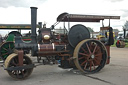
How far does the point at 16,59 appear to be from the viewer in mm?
4742

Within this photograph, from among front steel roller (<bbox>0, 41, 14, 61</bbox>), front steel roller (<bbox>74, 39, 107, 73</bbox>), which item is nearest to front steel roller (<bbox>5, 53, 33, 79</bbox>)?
front steel roller (<bbox>74, 39, 107, 73</bbox>)

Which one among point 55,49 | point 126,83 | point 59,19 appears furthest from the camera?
point 59,19

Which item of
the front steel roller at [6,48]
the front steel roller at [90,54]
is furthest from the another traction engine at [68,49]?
the front steel roller at [6,48]

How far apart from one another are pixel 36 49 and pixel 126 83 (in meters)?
2.74

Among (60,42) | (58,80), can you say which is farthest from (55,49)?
(58,80)

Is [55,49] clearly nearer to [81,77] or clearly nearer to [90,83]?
[81,77]

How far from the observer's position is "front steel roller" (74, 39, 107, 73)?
16.5 ft

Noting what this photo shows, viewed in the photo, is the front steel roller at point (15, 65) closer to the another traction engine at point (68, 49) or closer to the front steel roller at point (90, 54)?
the another traction engine at point (68, 49)

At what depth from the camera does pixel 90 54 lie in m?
5.16

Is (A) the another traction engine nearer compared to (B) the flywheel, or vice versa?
(A) the another traction engine

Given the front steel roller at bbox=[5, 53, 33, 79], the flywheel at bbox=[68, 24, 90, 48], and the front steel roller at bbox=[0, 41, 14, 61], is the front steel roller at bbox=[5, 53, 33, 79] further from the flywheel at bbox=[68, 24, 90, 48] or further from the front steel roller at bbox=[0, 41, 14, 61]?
the front steel roller at bbox=[0, 41, 14, 61]

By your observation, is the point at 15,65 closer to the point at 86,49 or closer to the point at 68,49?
the point at 68,49

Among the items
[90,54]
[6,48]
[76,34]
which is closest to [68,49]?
[76,34]

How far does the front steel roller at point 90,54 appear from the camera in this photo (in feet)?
16.5
